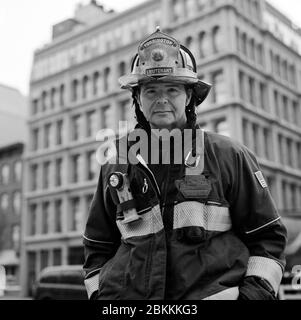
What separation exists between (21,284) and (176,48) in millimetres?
38509

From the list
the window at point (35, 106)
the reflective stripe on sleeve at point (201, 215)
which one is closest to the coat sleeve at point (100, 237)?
the reflective stripe on sleeve at point (201, 215)

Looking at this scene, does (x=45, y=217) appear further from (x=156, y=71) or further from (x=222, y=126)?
(x=156, y=71)

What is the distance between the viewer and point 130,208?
6.98ft

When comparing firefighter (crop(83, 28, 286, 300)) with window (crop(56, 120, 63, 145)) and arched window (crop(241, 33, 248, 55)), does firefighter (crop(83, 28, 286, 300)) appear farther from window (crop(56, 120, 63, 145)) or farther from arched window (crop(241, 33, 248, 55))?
window (crop(56, 120, 63, 145))

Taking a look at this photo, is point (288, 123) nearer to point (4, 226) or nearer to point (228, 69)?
point (228, 69)

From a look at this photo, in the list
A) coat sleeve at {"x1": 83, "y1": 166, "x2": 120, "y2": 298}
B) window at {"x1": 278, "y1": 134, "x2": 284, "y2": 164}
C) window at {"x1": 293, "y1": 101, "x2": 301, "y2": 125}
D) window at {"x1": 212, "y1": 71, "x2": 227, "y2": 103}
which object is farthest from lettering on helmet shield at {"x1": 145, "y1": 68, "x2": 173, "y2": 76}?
window at {"x1": 293, "y1": 101, "x2": 301, "y2": 125}

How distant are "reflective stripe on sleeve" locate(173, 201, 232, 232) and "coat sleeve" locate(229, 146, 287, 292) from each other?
0.08m

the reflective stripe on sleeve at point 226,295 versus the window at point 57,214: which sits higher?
the window at point 57,214

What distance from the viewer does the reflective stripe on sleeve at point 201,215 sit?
2010 millimetres

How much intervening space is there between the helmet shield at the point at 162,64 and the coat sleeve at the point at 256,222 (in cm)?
40

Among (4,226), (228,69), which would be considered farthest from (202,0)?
(4,226)

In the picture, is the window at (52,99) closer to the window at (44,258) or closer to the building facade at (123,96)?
the building facade at (123,96)

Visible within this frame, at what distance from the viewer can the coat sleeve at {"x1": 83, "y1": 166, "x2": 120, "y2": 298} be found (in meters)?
2.29

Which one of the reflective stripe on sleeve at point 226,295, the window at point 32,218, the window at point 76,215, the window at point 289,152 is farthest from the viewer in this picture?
the window at point 32,218
